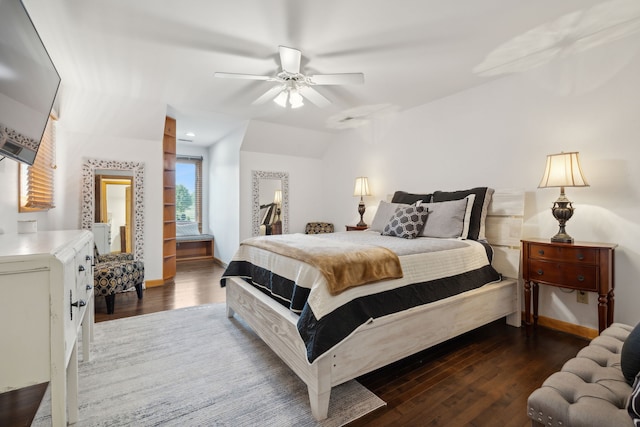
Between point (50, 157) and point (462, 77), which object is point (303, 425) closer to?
point (462, 77)

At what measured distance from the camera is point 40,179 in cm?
277

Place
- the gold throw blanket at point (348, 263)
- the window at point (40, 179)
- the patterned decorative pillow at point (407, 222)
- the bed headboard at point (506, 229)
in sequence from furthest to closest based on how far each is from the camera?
the patterned decorative pillow at point (407, 222) < the bed headboard at point (506, 229) < the window at point (40, 179) < the gold throw blanket at point (348, 263)

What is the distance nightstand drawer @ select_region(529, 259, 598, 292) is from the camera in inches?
86.5

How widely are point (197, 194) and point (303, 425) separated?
20.4 ft

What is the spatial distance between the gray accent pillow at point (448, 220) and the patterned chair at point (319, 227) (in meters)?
2.62

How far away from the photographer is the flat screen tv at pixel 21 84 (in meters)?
1.34

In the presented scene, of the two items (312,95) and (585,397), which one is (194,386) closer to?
(585,397)

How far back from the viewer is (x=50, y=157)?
3.23 metres

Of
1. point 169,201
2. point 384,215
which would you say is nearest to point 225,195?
point 169,201

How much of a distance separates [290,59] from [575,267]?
2732 millimetres

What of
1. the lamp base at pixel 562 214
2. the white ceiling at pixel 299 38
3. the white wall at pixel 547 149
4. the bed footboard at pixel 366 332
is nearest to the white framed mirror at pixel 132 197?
the white ceiling at pixel 299 38

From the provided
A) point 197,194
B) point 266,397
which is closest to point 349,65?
point 266,397

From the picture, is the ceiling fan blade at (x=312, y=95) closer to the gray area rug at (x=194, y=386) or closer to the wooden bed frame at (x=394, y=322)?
the wooden bed frame at (x=394, y=322)

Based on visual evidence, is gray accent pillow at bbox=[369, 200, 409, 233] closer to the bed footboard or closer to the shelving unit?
the bed footboard
